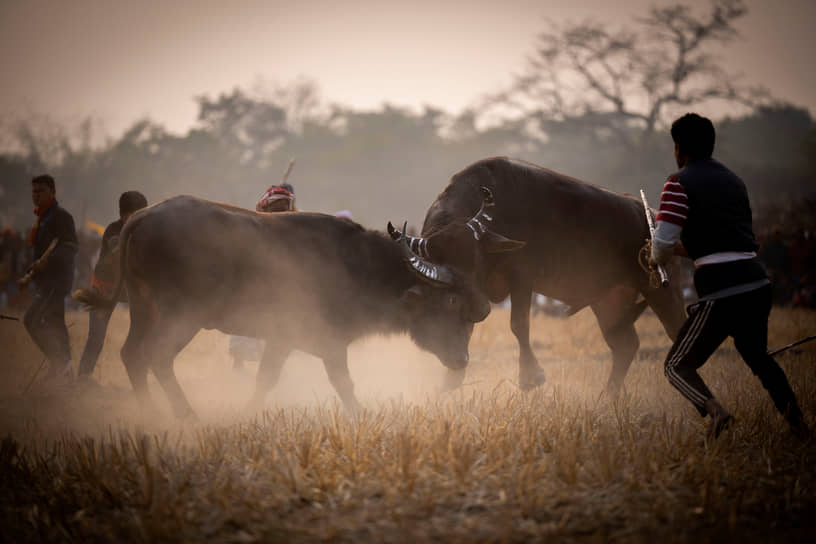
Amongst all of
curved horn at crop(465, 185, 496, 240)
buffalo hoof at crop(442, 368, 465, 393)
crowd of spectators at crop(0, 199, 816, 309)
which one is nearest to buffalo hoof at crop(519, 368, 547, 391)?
buffalo hoof at crop(442, 368, 465, 393)

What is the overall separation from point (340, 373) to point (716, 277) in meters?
2.95

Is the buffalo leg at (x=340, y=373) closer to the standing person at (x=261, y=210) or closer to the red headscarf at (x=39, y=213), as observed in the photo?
the standing person at (x=261, y=210)

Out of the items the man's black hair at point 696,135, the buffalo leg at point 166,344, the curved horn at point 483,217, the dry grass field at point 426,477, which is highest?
the man's black hair at point 696,135

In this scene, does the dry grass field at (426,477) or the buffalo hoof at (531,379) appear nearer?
the dry grass field at (426,477)

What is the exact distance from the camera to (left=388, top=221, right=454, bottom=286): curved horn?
519 cm

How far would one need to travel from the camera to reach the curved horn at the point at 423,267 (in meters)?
5.19

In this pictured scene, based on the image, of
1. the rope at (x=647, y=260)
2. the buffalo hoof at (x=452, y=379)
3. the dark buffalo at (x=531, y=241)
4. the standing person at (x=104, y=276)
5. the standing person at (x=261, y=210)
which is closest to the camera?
the rope at (x=647, y=260)

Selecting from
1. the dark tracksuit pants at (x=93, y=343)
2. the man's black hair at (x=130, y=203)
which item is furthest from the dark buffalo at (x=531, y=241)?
the dark tracksuit pants at (x=93, y=343)

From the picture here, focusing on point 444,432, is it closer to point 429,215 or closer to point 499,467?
point 499,467

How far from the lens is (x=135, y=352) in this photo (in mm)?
4672

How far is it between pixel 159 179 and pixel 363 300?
31.0 m

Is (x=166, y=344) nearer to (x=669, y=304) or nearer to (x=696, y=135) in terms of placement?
(x=696, y=135)

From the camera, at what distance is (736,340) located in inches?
148

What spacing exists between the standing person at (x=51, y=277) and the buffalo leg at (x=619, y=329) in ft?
19.1
